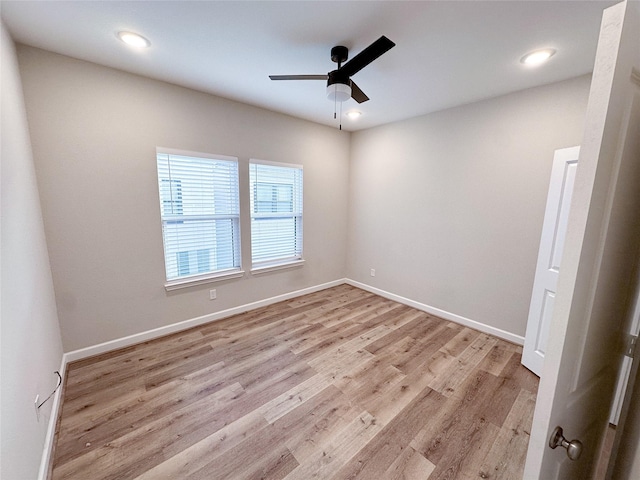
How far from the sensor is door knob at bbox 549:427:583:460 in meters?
0.67

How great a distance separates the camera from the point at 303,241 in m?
3.92

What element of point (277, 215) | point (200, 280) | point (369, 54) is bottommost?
point (200, 280)

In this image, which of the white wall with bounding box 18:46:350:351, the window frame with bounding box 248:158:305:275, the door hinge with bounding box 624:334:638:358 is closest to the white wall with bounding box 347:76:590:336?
the window frame with bounding box 248:158:305:275

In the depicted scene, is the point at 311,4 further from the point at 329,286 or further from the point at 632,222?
the point at 329,286

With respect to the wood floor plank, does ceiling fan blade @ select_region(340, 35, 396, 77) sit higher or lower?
higher

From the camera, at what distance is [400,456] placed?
1.52 m

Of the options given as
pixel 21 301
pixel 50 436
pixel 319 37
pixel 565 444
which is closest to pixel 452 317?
pixel 565 444

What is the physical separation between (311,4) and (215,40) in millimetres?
793

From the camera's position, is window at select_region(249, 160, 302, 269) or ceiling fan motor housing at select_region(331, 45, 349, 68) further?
window at select_region(249, 160, 302, 269)

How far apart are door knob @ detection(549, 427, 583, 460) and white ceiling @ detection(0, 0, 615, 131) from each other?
6.71 feet

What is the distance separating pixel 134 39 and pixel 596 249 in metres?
2.80

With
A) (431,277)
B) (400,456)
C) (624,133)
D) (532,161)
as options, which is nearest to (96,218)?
(400,456)

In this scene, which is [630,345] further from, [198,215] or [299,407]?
[198,215]

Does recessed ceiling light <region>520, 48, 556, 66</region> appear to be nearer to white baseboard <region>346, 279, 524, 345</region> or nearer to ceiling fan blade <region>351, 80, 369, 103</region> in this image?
ceiling fan blade <region>351, 80, 369, 103</region>
